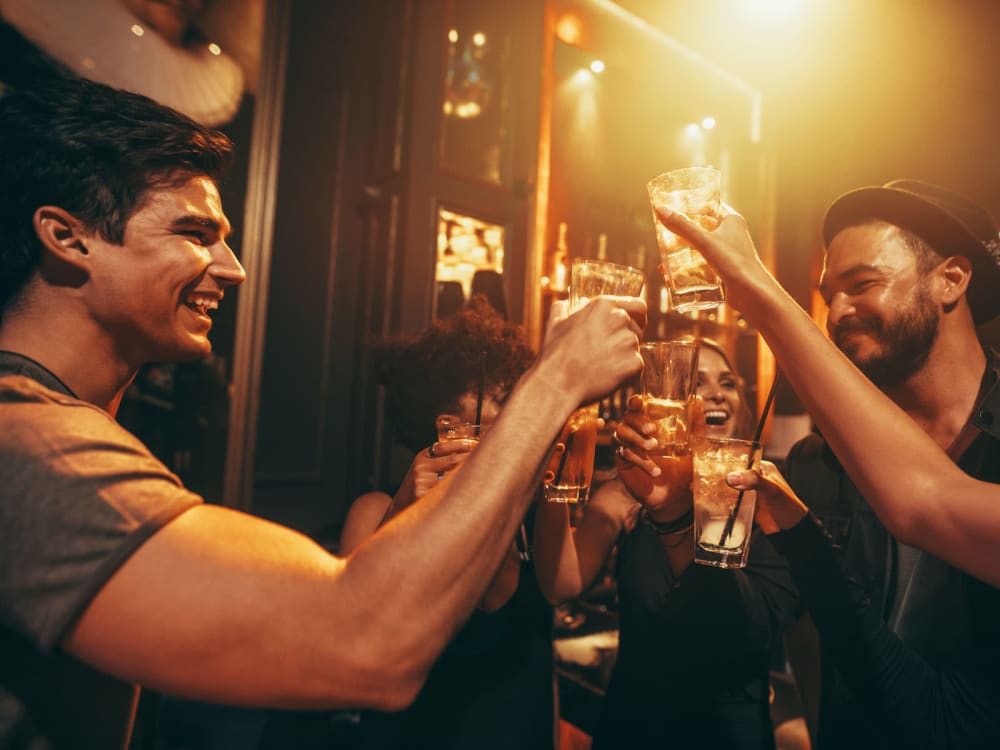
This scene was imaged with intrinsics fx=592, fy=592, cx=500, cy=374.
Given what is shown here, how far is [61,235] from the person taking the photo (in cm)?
116

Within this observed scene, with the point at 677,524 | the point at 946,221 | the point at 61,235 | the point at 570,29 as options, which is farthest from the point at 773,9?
the point at 61,235

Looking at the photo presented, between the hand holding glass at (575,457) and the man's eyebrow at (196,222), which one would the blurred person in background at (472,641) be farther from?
the man's eyebrow at (196,222)

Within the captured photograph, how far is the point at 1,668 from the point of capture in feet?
2.98

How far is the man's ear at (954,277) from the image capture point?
1925mm

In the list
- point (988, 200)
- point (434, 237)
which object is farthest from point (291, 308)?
point (988, 200)

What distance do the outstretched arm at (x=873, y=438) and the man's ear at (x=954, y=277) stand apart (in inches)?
40.3

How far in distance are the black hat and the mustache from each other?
335 millimetres

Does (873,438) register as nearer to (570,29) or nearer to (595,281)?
(595,281)

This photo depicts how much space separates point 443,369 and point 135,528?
1.56 m

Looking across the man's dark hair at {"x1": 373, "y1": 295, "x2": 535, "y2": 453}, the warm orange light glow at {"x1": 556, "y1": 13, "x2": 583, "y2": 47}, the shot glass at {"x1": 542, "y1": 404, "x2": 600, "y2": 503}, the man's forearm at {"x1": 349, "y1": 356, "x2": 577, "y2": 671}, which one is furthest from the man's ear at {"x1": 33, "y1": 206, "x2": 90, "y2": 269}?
the warm orange light glow at {"x1": 556, "y1": 13, "x2": 583, "y2": 47}

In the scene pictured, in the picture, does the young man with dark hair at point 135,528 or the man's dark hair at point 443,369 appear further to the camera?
the man's dark hair at point 443,369

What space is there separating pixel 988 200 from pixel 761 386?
2189mm

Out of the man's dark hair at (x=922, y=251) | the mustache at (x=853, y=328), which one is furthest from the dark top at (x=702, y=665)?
the man's dark hair at (x=922, y=251)

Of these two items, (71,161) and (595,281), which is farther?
(595,281)
